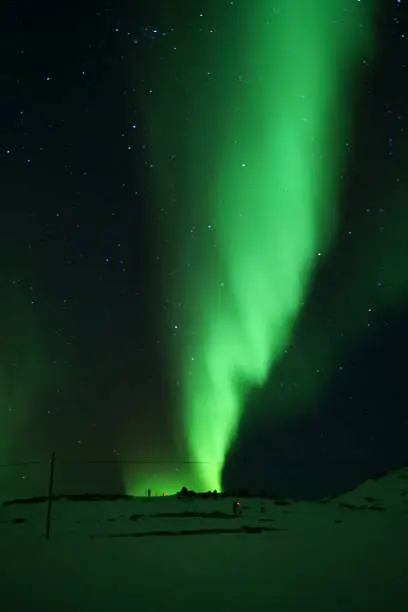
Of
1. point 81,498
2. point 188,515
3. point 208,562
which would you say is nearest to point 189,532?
point 188,515

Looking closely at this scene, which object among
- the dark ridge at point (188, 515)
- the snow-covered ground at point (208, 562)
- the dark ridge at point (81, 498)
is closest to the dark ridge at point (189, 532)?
the snow-covered ground at point (208, 562)

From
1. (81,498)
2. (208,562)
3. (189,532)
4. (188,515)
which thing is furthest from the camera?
(81,498)

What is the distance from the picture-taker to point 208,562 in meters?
17.1

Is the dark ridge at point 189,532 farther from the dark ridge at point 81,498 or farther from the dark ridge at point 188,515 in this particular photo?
the dark ridge at point 81,498

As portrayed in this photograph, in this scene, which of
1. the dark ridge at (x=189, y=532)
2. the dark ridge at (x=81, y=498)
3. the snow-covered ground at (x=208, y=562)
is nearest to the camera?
the snow-covered ground at (x=208, y=562)

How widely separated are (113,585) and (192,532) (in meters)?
14.3

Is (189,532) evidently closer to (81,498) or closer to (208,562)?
(208,562)

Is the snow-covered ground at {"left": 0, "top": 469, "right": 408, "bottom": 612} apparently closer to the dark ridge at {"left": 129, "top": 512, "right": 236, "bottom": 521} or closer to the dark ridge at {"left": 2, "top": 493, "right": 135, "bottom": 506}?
the dark ridge at {"left": 129, "top": 512, "right": 236, "bottom": 521}

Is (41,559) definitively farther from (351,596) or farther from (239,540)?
(351,596)

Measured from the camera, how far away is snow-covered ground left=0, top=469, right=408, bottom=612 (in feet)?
37.8

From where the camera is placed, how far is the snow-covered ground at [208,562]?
1153 cm

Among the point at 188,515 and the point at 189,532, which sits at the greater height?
the point at 188,515

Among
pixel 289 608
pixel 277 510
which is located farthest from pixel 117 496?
pixel 289 608

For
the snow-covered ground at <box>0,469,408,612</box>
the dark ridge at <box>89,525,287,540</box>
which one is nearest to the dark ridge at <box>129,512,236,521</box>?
the snow-covered ground at <box>0,469,408,612</box>
